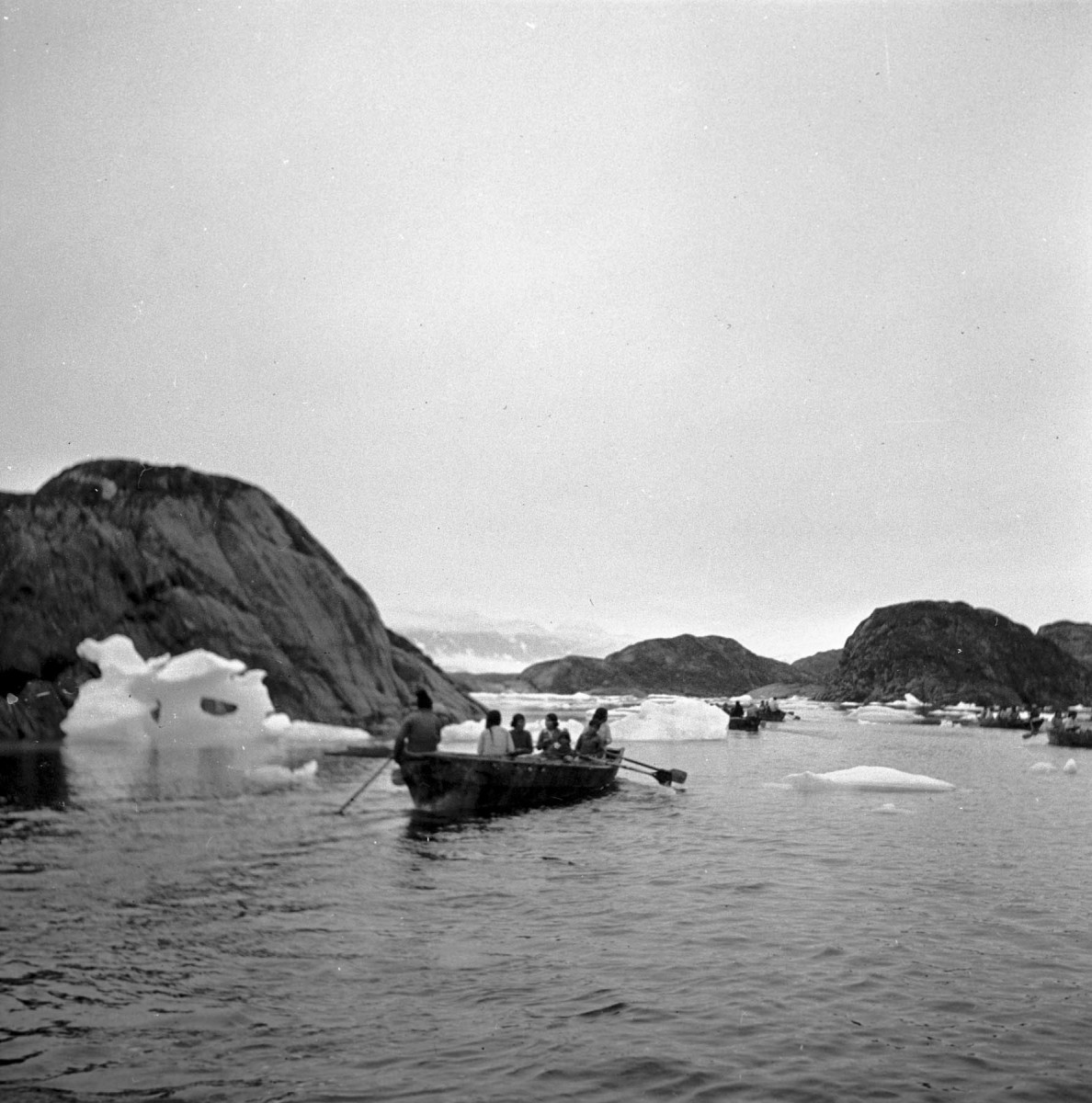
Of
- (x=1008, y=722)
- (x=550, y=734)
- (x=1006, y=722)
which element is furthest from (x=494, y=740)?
(x=1006, y=722)

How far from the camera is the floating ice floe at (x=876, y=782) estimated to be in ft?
102

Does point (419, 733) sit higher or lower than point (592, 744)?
higher

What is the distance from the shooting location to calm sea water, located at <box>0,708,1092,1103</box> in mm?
8031

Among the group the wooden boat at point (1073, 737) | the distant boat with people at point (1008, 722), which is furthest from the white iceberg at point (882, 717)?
the wooden boat at point (1073, 737)

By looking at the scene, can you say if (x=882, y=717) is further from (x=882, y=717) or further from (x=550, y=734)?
(x=550, y=734)

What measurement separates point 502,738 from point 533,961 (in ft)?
45.4

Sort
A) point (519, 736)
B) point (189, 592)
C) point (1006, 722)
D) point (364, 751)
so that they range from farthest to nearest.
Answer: point (1006, 722)
point (189, 592)
point (364, 751)
point (519, 736)

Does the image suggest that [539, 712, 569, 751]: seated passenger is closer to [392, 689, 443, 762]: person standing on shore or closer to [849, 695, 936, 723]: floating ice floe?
[392, 689, 443, 762]: person standing on shore

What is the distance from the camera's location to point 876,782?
31.5m

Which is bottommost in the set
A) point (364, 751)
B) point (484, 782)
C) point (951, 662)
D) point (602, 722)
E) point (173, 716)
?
point (364, 751)

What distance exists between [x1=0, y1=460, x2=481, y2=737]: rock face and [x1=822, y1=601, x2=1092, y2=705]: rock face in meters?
103

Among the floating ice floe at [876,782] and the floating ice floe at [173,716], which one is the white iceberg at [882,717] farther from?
the floating ice floe at [876,782]

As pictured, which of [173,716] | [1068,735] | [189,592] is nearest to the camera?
[173,716]

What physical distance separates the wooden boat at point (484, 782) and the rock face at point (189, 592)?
3122 centimetres
